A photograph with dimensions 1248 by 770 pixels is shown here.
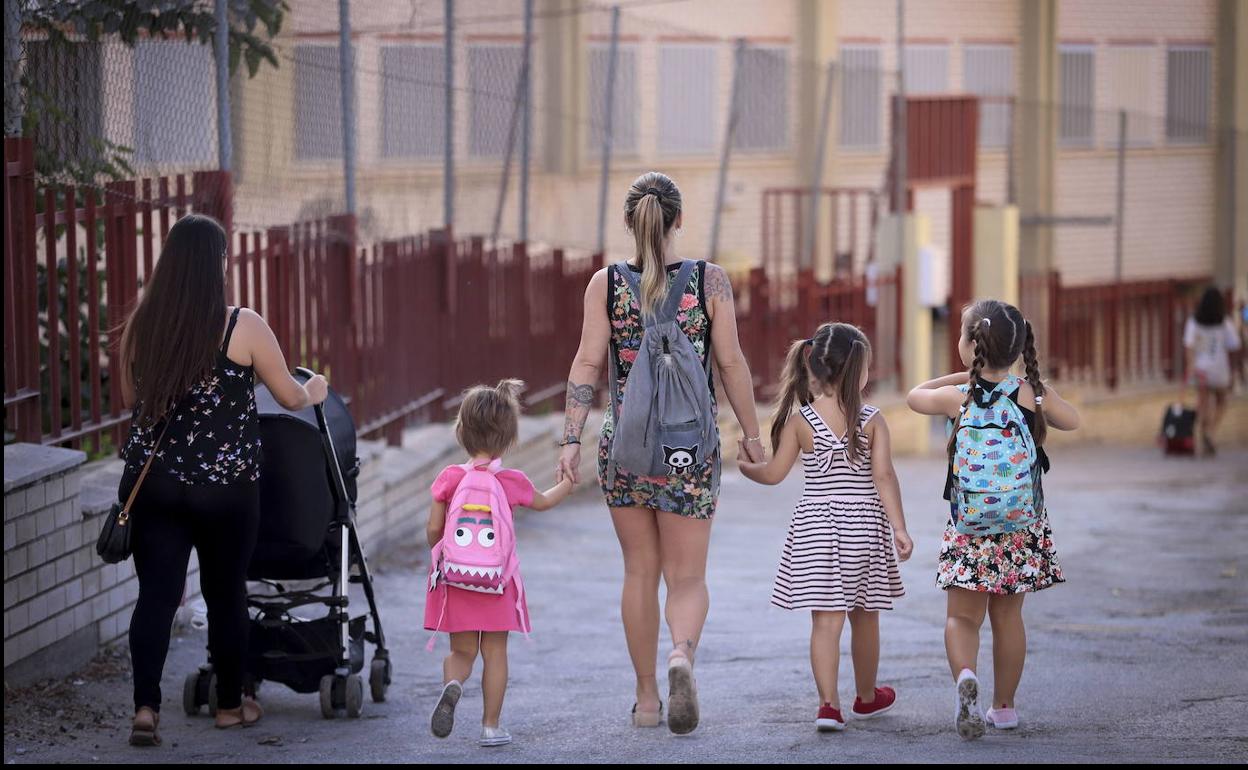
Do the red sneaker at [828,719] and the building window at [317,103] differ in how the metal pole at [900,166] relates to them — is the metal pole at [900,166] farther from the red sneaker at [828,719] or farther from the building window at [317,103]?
the red sneaker at [828,719]

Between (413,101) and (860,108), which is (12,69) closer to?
(413,101)

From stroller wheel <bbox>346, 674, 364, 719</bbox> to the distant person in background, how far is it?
14.6 meters

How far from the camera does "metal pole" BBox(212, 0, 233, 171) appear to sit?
8031 mm

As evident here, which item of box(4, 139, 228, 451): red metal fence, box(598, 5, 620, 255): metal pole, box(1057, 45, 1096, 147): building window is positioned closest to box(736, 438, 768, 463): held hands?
box(4, 139, 228, 451): red metal fence

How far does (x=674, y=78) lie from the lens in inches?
882

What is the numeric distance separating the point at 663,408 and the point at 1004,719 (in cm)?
149

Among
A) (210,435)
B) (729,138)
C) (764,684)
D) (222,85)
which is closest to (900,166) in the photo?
(729,138)

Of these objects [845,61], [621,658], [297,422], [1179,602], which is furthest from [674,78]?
[297,422]

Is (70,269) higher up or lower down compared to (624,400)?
higher up

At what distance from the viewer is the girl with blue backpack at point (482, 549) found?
5.64 m

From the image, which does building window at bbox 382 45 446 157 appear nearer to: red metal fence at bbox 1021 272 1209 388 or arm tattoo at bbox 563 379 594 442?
arm tattoo at bbox 563 379 594 442

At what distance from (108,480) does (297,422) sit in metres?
1.76

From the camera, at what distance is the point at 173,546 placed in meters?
5.70

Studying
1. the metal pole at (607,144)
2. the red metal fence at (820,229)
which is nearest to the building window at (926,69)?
the red metal fence at (820,229)
